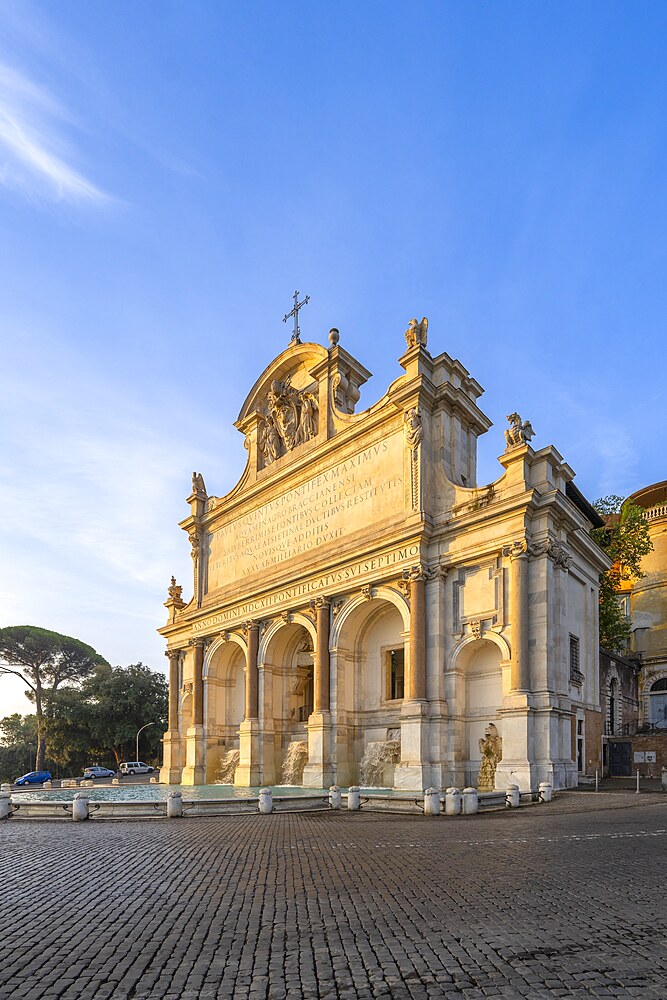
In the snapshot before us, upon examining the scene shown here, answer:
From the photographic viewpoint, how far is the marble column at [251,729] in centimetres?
3591

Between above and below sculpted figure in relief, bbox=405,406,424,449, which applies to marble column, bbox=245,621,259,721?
below

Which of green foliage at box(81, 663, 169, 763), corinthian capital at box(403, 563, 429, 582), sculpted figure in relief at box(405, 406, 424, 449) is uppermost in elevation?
sculpted figure in relief at box(405, 406, 424, 449)

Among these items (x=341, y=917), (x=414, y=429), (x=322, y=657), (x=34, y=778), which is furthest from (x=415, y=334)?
(x=34, y=778)

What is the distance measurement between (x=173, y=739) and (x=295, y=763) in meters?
11.9

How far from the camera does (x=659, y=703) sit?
4378cm

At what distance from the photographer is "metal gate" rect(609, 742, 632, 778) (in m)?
30.5

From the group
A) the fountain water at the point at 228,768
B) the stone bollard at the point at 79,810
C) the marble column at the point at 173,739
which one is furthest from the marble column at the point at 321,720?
the marble column at the point at 173,739

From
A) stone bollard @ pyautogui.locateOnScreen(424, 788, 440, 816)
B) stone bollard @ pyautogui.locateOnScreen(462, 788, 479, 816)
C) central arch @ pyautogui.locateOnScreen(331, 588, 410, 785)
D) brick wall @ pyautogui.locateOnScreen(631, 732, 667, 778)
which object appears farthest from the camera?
brick wall @ pyautogui.locateOnScreen(631, 732, 667, 778)

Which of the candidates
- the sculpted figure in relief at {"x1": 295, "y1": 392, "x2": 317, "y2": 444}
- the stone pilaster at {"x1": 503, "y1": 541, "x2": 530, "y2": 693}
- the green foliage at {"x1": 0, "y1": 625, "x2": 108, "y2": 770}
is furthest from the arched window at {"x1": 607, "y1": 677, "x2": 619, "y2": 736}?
the green foliage at {"x1": 0, "y1": 625, "x2": 108, "y2": 770}

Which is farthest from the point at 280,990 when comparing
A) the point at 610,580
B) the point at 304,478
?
the point at 610,580

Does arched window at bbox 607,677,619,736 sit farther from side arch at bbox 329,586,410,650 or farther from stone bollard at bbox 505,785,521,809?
stone bollard at bbox 505,785,521,809

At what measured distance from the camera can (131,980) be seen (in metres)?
6.21

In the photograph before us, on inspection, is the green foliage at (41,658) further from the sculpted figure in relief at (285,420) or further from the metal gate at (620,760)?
the metal gate at (620,760)

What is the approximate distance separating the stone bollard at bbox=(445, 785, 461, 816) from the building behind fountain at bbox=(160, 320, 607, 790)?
503cm
